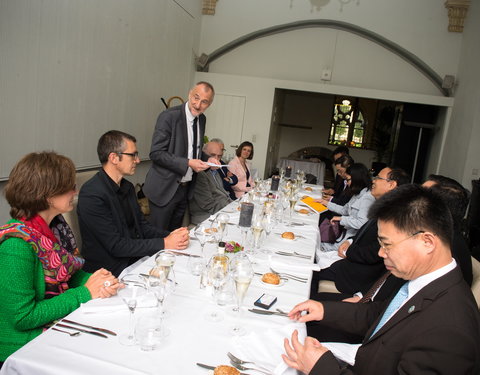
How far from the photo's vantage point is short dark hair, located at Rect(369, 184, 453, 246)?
127cm

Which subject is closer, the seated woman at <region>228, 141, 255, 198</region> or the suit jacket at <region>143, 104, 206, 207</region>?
the suit jacket at <region>143, 104, 206, 207</region>

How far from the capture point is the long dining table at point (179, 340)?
1.14 meters

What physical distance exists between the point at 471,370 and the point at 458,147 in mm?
7106

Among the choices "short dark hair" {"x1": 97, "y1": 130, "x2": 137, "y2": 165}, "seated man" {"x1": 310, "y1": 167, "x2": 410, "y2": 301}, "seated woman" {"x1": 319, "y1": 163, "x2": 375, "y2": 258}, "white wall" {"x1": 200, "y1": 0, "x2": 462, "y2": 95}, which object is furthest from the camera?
"white wall" {"x1": 200, "y1": 0, "x2": 462, "y2": 95}

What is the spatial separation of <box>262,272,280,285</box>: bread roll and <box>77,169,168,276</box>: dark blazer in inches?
25.5

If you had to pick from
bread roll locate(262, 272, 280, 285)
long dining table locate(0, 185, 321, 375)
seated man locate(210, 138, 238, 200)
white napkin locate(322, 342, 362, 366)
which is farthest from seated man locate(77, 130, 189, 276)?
seated man locate(210, 138, 238, 200)

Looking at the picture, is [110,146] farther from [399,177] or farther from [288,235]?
[399,177]

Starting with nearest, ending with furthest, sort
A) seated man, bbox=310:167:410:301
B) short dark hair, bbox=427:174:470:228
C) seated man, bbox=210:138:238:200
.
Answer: short dark hair, bbox=427:174:470:228 < seated man, bbox=310:167:410:301 < seated man, bbox=210:138:238:200

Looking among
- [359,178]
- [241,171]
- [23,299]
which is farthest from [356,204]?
[23,299]

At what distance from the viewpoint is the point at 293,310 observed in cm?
157

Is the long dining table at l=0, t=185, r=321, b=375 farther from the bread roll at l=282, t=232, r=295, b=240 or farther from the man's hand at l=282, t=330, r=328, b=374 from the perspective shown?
the bread roll at l=282, t=232, r=295, b=240

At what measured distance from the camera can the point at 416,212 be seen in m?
1.29

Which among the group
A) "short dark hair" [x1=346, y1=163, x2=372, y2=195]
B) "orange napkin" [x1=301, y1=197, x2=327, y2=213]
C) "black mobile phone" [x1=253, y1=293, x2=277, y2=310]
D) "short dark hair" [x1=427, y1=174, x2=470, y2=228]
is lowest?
"orange napkin" [x1=301, y1=197, x2=327, y2=213]

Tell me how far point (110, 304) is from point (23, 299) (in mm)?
301
